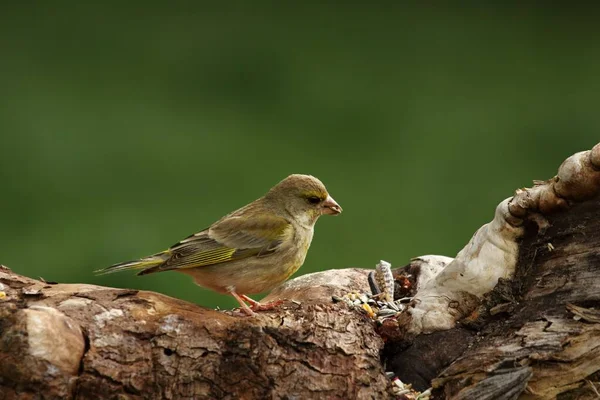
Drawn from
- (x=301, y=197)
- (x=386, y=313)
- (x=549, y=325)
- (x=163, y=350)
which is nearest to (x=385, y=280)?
(x=386, y=313)

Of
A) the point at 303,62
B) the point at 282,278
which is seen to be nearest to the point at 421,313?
the point at 282,278

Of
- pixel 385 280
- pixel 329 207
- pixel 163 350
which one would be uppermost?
pixel 329 207

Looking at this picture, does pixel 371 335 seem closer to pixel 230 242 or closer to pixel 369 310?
pixel 369 310

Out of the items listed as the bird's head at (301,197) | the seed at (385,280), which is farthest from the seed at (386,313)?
the bird's head at (301,197)

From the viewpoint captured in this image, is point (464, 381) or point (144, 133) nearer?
point (464, 381)

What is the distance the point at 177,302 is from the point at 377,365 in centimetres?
61

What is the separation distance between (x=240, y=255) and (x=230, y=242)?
0.23ft

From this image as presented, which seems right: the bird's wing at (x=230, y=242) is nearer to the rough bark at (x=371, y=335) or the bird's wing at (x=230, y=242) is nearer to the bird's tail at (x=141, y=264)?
the bird's tail at (x=141, y=264)

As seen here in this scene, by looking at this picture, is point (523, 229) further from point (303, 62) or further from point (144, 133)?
point (303, 62)

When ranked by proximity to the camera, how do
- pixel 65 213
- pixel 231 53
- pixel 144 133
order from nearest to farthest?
pixel 65 213
pixel 144 133
pixel 231 53

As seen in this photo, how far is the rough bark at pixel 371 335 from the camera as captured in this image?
2637 millimetres

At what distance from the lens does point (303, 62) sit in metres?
7.33

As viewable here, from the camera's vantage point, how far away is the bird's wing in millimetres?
3740

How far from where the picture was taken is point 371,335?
10.0ft
